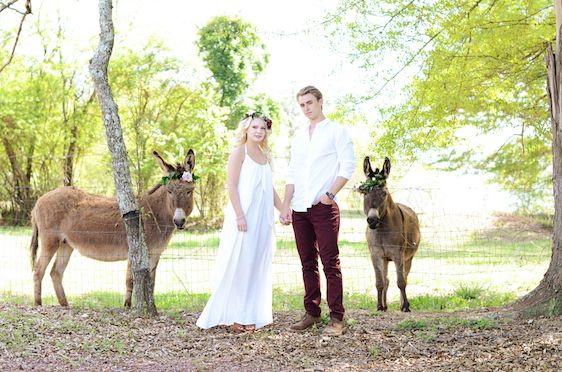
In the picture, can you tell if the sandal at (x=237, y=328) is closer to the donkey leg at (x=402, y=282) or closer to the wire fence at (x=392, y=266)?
the wire fence at (x=392, y=266)

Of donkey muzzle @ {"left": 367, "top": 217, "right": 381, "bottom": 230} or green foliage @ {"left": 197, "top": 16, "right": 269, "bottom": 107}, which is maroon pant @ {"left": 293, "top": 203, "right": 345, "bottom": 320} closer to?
donkey muzzle @ {"left": 367, "top": 217, "right": 381, "bottom": 230}

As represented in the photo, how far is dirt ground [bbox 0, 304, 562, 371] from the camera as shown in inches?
194

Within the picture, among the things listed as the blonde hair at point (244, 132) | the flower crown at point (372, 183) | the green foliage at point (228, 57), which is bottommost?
the flower crown at point (372, 183)

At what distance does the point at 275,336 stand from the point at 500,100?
18.3 ft

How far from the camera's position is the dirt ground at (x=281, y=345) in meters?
4.92

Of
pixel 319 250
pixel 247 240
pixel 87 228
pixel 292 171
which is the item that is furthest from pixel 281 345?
pixel 87 228

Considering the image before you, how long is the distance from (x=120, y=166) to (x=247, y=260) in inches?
61.0

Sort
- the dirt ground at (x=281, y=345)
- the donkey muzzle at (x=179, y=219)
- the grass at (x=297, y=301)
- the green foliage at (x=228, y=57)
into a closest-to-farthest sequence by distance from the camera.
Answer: the dirt ground at (x=281, y=345) → the donkey muzzle at (x=179, y=219) → the grass at (x=297, y=301) → the green foliage at (x=228, y=57)

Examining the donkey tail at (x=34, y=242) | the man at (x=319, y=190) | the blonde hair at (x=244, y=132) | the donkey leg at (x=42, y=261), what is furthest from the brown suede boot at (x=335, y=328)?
the donkey tail at (x=34, y=242)

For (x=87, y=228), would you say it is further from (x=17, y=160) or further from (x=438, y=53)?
(x=17, y=160)

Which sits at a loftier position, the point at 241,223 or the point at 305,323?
the point at 241,223

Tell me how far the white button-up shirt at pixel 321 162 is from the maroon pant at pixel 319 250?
11cm

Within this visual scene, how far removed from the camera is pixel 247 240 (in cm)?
586

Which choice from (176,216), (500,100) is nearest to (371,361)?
(176,216)
